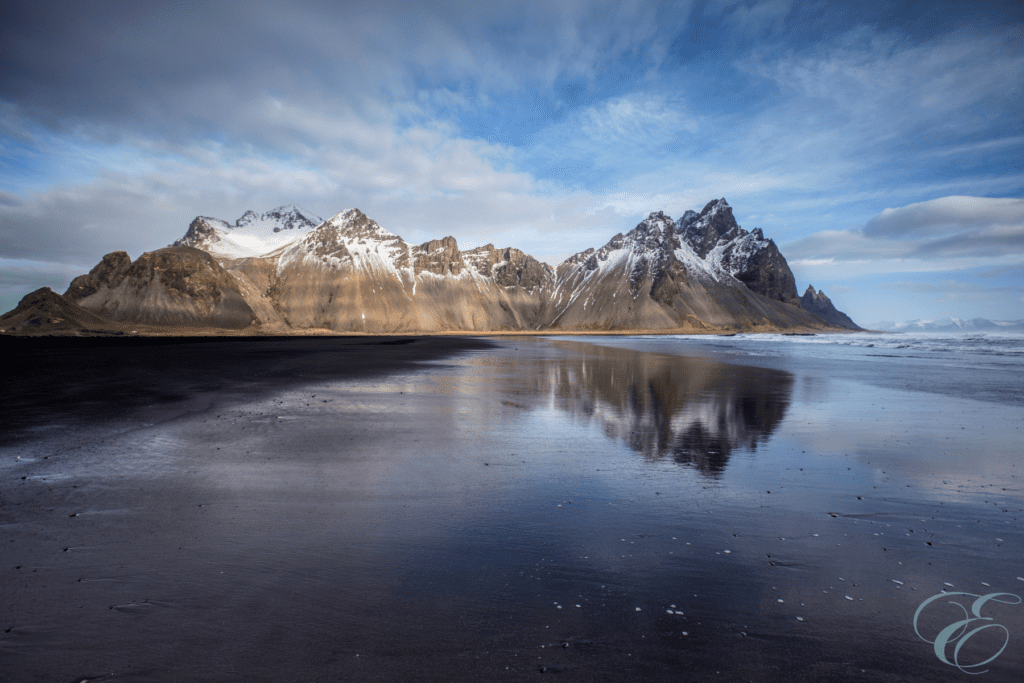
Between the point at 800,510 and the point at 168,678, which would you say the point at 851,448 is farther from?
the point at 168,678

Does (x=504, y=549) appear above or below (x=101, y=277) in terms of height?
below

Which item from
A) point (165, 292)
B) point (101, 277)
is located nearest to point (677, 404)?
point (165, 292)

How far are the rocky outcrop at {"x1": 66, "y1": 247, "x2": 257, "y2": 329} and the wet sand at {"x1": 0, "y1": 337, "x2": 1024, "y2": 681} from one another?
189795mm

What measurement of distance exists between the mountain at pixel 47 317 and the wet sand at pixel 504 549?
156287 mm

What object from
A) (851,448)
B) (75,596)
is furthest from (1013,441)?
(75,596)

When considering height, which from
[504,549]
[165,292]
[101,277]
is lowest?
[504,549]

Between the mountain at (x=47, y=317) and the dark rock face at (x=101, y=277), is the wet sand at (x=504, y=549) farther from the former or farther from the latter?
the dark rock face at (x=101, y=277)

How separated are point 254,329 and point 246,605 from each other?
203085 mm

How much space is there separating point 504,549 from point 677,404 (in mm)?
14477

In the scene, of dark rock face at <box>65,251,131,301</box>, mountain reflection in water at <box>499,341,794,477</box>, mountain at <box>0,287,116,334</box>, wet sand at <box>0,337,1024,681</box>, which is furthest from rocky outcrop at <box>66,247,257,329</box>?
wet sand at <box>0,337,1024,681</box>

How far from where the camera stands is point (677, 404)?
1948cm

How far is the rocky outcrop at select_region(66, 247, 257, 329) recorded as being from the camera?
566ft

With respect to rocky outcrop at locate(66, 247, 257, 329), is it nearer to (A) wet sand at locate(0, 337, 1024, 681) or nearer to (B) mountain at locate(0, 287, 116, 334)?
(B) mountain at locate(0, 287, 116, 334)

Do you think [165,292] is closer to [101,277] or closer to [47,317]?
[101,277]
